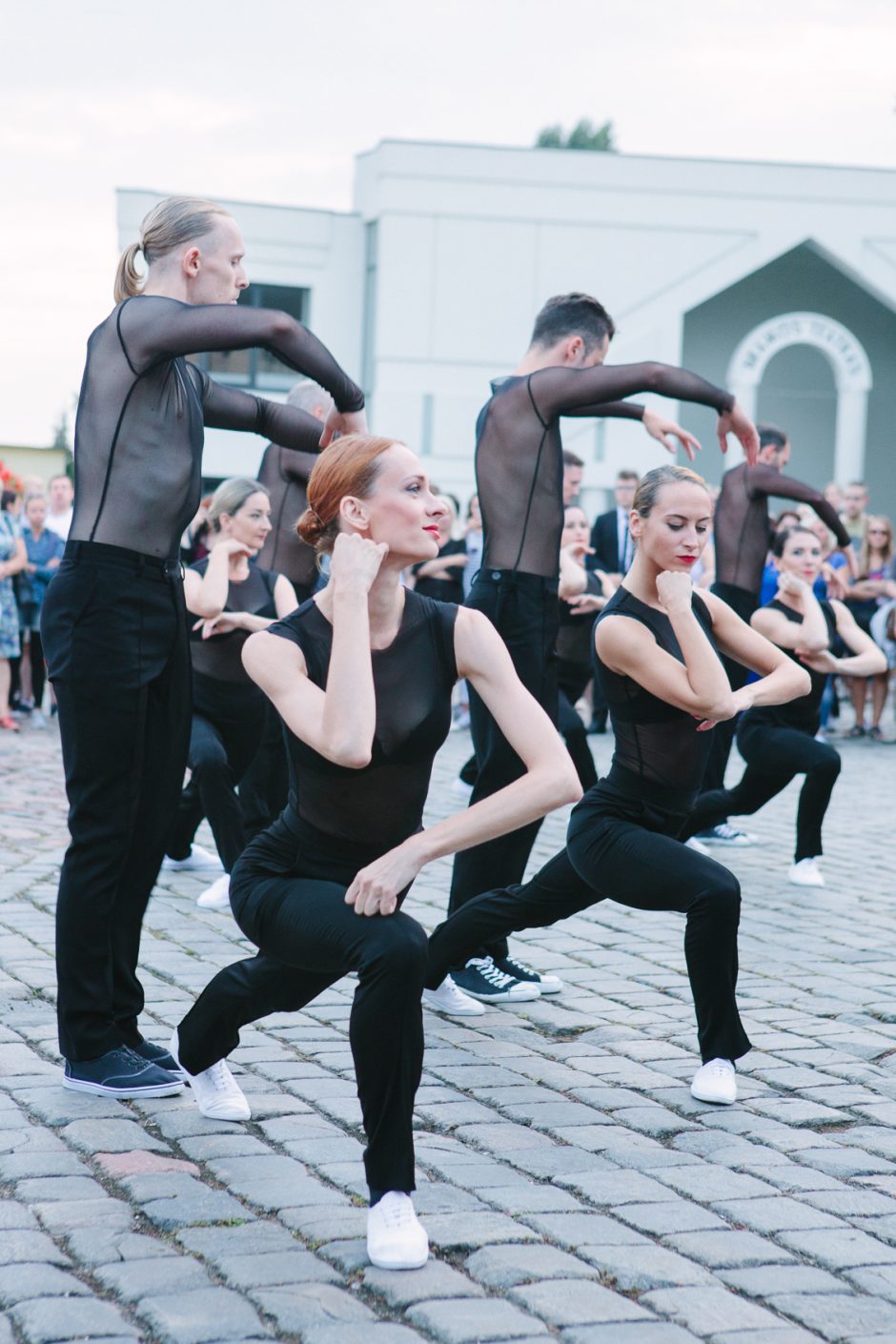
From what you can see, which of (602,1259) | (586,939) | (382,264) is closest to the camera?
(602,1259)

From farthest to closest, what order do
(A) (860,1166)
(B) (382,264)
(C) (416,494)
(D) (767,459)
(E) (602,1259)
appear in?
(B) (382,264)
(D) (767,459)
(A) (860,1166)
(C) (416,494)
(E) (602,1259)

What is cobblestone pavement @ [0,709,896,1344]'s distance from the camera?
3078mm

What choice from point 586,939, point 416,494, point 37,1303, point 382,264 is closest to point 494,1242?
point 37,1303

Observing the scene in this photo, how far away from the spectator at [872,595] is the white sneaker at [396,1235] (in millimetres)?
13430

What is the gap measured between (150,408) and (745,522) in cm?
618

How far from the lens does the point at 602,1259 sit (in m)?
3.36

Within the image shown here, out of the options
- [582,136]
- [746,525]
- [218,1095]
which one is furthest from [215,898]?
[582,136]

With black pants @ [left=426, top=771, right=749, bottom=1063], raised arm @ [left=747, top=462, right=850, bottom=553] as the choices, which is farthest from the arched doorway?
black pants @ [left=426, top=771, right=749, bottom=1063]

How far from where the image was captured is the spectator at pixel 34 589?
15070mm

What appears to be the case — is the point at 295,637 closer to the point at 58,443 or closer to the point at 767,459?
the point at 767,459

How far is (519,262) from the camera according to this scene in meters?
29.6

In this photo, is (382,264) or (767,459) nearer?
(767,459)

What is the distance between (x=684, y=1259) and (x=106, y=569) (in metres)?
2.14

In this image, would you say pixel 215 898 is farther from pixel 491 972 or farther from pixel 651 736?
pixel 651 736
